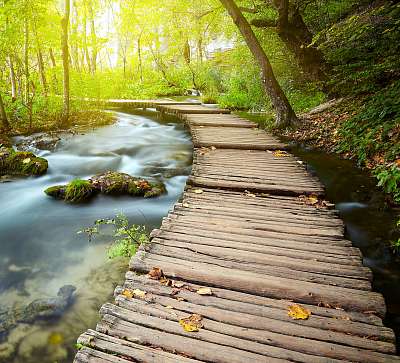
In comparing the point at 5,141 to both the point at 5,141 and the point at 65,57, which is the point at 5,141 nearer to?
the point at 5,141

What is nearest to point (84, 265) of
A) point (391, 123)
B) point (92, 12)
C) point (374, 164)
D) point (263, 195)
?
point (263, 195)

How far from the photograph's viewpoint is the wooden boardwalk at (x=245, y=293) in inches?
83.2

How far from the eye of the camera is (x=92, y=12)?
2395 centimetres

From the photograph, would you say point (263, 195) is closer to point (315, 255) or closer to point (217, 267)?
point (315, 255)

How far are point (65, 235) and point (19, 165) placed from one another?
3432 millimetres

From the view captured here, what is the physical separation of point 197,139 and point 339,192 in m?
3.57

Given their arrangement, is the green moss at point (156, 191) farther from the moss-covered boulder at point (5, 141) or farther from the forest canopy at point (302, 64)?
the moss-covered boulder at point (5, 141)

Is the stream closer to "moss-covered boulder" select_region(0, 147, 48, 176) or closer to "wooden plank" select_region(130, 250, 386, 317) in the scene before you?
"moss-covered boulder" select_region(0, 147, 48, 176)

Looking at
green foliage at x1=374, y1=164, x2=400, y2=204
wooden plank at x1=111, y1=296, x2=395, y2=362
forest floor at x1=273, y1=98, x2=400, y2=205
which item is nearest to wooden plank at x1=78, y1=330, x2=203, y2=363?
wooden plank at x1=111, y1=296, x2=395, y2=362

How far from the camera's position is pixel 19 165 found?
294 inches

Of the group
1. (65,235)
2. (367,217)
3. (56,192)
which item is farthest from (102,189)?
(367,217)

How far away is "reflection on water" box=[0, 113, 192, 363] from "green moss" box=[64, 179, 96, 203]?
0.19m

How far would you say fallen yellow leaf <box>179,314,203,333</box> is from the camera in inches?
89.4

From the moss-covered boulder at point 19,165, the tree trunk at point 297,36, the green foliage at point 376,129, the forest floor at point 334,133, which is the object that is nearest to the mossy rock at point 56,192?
the moss-covered boulder at point 19,165
